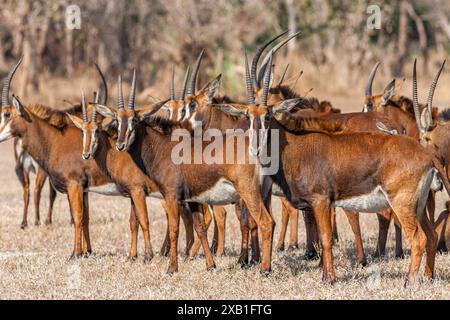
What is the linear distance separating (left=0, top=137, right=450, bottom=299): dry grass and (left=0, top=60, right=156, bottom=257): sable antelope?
53 cm

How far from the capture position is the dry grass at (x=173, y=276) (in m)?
9.24

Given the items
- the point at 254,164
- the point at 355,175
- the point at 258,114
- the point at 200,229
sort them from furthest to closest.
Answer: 1. the point at 200,229
2. the point at 254,164
3. the point at 258,114
4. the point at 355,175

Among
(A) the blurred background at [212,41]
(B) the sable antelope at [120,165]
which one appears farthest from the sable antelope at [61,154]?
(A) the blurred background at [212,41]

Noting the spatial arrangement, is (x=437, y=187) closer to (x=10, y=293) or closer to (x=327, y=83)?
(x=10, y=293)

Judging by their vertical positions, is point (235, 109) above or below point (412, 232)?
above

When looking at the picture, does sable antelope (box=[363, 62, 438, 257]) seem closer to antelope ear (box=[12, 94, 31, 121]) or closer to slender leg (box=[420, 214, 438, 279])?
slender leg (box=[420, 214, 438, 279])

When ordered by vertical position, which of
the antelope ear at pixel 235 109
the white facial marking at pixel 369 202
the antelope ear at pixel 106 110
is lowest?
the white facial marking at pixel 369 202

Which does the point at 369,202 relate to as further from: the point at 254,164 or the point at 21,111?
the point at 21,111

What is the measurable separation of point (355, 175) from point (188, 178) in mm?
2026

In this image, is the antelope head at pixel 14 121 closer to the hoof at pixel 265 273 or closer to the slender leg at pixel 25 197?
the slender leg at pixel 25 197

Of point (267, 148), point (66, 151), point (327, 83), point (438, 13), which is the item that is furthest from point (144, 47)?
point (267, 148)

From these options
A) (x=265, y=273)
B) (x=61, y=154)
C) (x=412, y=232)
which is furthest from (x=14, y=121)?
(x=412, y=232)

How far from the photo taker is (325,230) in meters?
9.84

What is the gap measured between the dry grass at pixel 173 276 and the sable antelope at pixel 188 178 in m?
0.41
